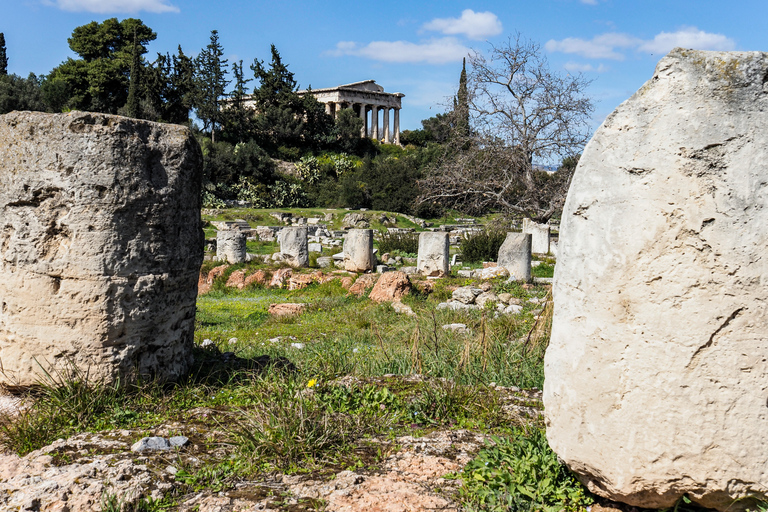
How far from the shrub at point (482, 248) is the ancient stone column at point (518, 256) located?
4.23 meters

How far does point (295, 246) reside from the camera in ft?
53.8

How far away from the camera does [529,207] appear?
69.7 ft

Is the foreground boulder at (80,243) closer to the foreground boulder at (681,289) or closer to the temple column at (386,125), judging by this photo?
the foreground boulder at (681,289)

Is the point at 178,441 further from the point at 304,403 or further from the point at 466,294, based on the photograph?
the point at 466,294

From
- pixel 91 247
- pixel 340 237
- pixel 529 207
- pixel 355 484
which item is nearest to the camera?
pixel 355 484

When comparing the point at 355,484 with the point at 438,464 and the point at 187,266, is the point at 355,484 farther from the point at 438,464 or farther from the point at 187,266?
the point at 187,266

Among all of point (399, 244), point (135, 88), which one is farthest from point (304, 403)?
point (135, 88)

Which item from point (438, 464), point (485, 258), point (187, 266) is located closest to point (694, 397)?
point (438, 464)

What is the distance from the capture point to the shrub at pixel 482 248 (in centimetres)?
1877

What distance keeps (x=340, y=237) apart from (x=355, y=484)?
22.6m

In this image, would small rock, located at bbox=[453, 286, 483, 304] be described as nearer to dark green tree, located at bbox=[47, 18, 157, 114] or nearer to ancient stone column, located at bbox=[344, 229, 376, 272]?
ancient stone column, located at bbox=[344, 229, 376, 272]

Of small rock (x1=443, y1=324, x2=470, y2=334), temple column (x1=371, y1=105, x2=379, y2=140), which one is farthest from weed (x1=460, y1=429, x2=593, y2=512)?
temple column (x1=371, y1=105, x2=379, y2=140)

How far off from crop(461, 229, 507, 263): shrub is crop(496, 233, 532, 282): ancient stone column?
166 inches

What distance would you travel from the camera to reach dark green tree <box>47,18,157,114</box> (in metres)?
42.4
